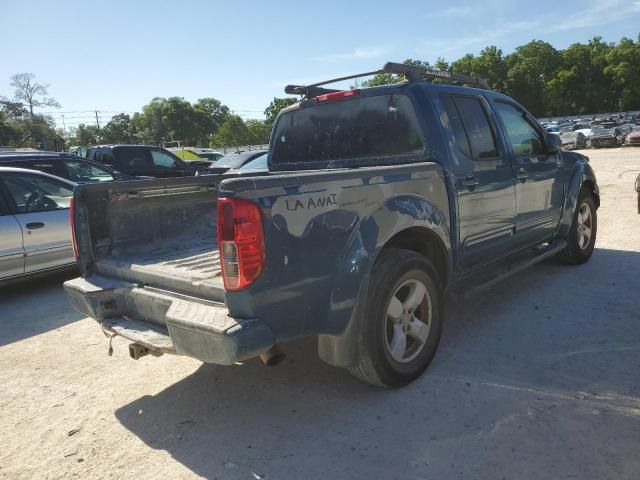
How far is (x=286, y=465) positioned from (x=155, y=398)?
4.13 ft

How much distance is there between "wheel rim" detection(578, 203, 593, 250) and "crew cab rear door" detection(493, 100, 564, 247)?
2.58 ft

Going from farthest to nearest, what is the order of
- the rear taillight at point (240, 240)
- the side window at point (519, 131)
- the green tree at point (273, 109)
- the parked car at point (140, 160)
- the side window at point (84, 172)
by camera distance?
the green tree at point (273, 109) < the parked car at point (140, 160) < the side window at point (84, 172) < the side window at point (519, 131) < the rear taillight at point (240, 240)

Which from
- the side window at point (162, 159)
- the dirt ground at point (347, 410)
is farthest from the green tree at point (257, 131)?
the dirt ground at point (347, 410)

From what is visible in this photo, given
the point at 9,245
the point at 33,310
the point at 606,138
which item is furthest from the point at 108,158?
the point at 606,138

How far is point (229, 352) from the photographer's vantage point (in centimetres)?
240

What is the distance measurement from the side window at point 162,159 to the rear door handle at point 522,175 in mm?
11056

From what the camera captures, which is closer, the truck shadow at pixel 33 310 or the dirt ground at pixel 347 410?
the dirt ground at pixel 347 410

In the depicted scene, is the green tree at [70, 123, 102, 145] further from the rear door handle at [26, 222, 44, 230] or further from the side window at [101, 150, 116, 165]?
the rear door handle at [26, 222, 44, 230]

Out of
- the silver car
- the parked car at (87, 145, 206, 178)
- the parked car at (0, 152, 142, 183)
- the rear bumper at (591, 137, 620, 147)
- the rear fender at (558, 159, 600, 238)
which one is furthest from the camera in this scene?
the rear bumper at (591, 137, 620, 147)

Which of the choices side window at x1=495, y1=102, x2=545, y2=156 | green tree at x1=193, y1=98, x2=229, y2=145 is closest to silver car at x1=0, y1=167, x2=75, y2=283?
side window at x1=495, y1=102, x2=545, y2=156

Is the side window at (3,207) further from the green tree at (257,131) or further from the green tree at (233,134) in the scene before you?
the green tree at (257,131)

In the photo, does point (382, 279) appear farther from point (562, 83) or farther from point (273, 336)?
point (562, 83)

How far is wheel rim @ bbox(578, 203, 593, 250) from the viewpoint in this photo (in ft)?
19.2

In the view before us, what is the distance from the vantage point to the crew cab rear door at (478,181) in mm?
3770
